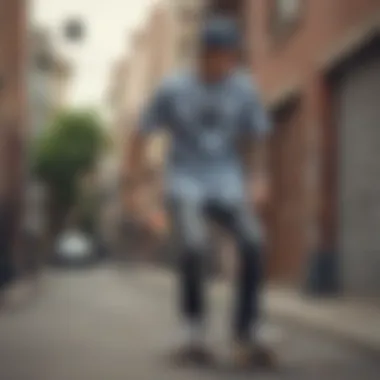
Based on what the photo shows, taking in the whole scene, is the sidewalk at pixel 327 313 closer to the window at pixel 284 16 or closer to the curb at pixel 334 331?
the curb at pixel 334 331

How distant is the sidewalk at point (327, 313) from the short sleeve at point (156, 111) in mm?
66

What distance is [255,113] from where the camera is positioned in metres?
0.42

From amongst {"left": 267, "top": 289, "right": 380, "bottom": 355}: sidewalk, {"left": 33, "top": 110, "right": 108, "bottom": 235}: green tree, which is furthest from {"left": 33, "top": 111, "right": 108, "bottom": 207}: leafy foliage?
{"left": 267, "top": 289, "right": 380, "bottom": 355}: sidewalk

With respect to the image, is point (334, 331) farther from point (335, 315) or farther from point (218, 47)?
point (218, 47)

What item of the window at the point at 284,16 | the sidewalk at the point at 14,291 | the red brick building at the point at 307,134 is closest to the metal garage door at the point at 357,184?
the red brick building at the point at 307,134

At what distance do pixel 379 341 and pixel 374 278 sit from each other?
0.17 feet

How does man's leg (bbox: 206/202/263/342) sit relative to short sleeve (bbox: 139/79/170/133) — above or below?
below

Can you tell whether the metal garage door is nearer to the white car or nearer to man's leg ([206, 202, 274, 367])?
man's leg ([206, 202, 274, 367])

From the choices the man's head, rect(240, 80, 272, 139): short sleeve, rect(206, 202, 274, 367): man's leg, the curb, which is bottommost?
the curb

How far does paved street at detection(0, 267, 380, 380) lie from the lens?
1.29 ft

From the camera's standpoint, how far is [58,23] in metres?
0.36

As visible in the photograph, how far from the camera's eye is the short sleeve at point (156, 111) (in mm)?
395

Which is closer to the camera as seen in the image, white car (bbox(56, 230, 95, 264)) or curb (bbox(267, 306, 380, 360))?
white car (bbox(56, 230, 95, 264))

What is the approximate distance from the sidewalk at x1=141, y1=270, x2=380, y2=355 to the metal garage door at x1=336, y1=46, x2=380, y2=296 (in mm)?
14
